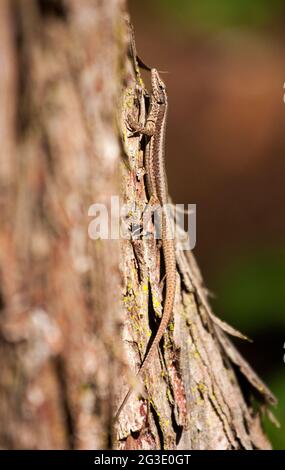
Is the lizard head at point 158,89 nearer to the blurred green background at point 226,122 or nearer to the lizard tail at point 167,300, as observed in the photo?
the lizard tail at point 167,300

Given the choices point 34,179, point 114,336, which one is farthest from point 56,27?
point 114,336

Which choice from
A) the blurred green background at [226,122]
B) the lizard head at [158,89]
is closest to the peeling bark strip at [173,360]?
the lizard head at [158,89]

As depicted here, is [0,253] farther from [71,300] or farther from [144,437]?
[144,437]

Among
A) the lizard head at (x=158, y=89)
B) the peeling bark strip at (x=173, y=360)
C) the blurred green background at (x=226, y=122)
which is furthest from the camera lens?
the blurred green background at (x=226, y=122)

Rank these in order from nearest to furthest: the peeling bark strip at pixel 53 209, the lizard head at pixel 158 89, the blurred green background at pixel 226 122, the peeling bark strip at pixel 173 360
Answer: the peeling bark strip at pixel 53 209 → the peeling bark strip at pixel 173 360 → the lizard head at pixel 158 89 → the blurred green background at pixel 226 122

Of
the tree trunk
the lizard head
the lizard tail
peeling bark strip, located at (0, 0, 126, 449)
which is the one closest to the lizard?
the lizard tail

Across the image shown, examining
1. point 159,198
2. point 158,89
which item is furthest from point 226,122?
point 159,198

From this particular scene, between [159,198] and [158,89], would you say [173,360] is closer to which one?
[159,198]
